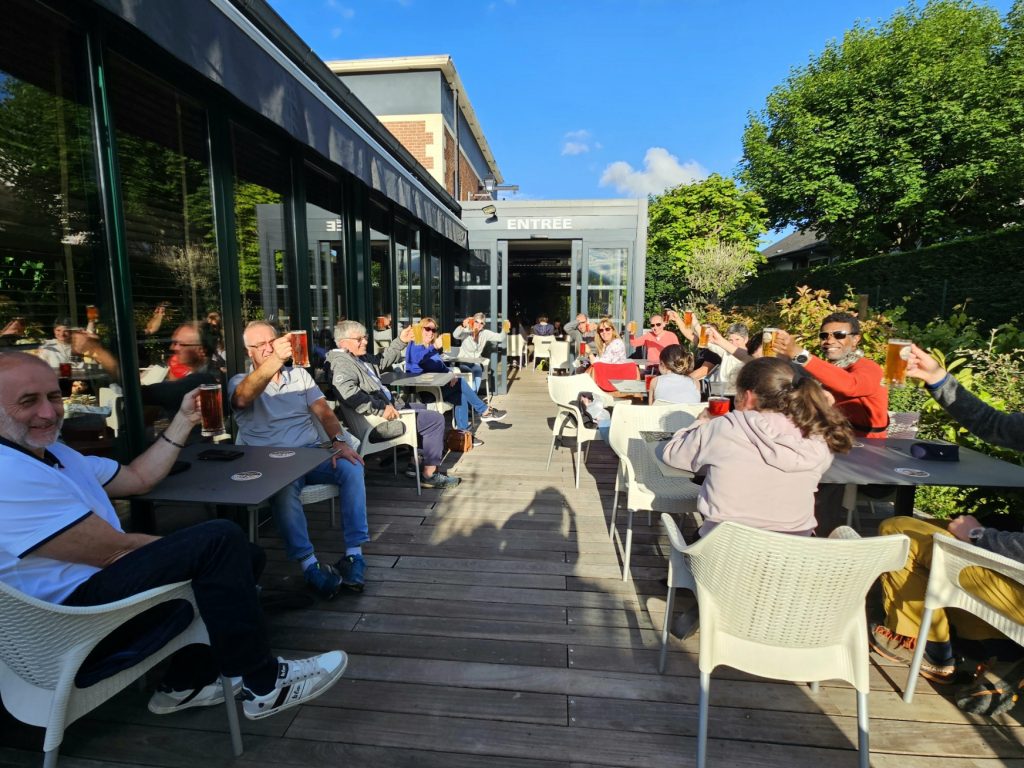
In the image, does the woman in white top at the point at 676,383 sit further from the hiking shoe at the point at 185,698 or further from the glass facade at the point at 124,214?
the hiking shoe at the point at 185,698

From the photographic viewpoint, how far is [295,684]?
1663mm

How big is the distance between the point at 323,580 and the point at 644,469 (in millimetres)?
1758

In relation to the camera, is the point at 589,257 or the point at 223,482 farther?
the point at 589,257

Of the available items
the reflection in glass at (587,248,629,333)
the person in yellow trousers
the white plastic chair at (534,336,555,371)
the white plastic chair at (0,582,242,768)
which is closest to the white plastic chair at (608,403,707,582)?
the person in yellow trousers

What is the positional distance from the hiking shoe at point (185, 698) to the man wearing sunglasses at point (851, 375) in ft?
9.21

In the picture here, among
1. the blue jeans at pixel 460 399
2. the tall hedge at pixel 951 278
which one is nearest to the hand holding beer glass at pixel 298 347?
the blue jeans at pixel 460 399

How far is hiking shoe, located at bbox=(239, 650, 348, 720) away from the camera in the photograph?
1594mm

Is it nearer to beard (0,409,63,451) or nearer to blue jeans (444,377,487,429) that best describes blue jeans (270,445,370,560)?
beard (0,409,63,451)

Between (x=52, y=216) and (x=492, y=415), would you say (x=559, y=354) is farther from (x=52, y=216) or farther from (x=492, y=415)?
(x=52, y=216)

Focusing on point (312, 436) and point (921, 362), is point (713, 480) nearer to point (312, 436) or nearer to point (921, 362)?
point (921, 362)

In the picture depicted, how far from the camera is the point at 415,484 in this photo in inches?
154

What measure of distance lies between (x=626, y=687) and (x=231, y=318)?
2812 millimetres

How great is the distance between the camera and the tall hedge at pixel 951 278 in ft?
24.4

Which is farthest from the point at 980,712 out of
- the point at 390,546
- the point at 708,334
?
the point at 390,546
